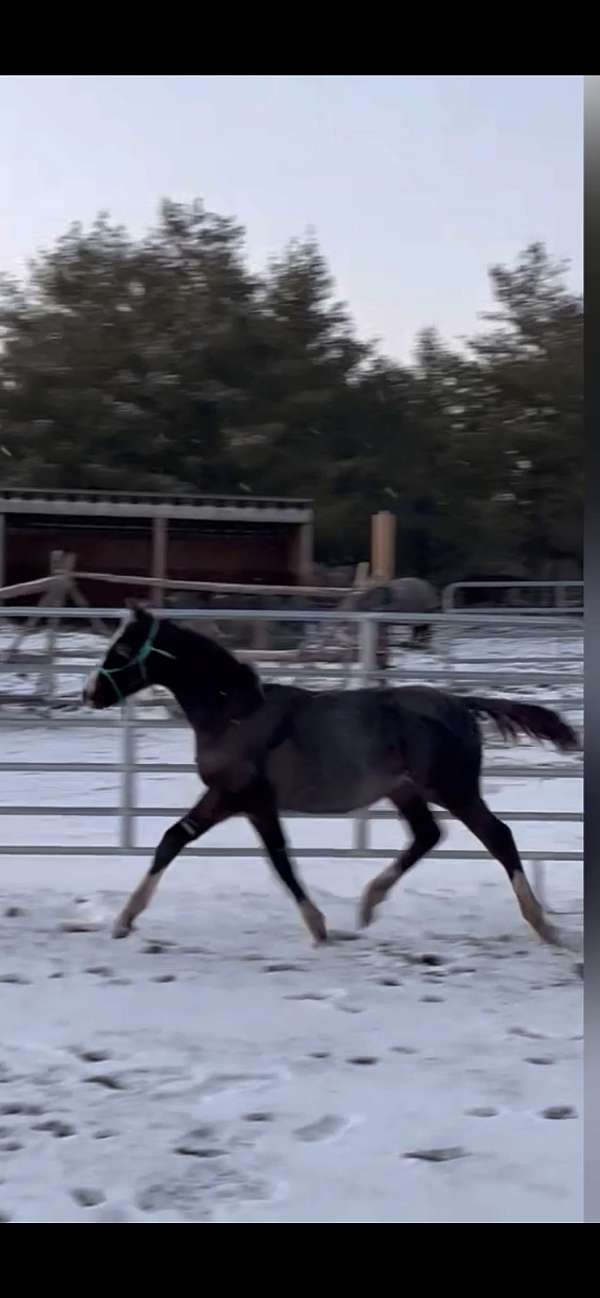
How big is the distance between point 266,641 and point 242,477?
702cm

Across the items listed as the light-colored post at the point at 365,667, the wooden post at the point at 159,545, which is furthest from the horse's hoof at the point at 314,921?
the wooden post at the point at 159,545

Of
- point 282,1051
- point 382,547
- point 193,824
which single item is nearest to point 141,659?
point 193,824

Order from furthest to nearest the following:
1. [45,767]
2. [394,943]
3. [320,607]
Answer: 1. [320,607]
2. [45,767]
3. [394,943]

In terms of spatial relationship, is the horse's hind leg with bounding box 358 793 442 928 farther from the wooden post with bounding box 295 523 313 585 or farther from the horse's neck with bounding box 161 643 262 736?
the wooden post with bounding box 295 523 313 585

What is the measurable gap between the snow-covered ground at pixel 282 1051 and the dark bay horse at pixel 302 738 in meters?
0.33

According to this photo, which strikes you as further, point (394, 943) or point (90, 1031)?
point (394, 943)

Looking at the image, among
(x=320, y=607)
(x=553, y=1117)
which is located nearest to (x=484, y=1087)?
(x=553, y=1117)

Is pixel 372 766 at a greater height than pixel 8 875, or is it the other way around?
pixel 372 766

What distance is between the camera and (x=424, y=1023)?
3.70 m

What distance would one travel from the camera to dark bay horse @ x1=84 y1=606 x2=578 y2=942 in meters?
4.46

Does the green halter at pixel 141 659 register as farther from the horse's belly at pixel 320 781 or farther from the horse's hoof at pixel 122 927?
the horse's hoof at pixel 122 927

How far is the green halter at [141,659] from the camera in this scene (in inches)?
178
